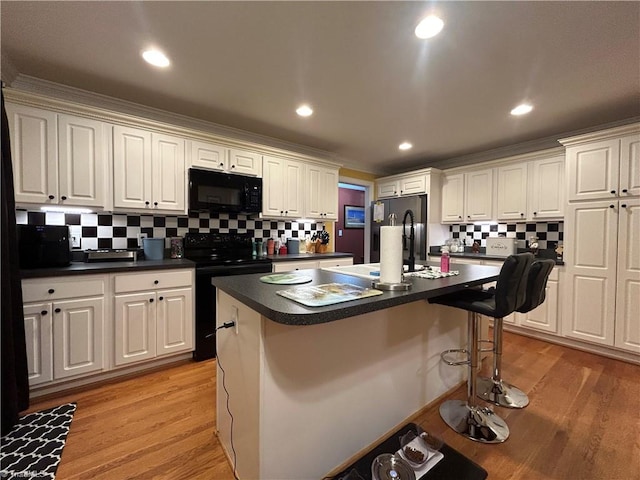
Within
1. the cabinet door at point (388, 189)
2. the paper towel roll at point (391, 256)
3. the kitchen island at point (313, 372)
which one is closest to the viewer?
the kitchen island at point (313, 372)

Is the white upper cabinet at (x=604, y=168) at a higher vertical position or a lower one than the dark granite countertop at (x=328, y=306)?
higher

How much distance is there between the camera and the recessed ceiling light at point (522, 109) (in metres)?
2.51

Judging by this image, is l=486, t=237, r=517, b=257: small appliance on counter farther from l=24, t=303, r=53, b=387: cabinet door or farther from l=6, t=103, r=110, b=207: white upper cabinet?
l=24, t=303, r=53, b=387: cabinet door

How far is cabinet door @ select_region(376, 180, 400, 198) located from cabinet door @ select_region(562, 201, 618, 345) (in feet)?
7.35

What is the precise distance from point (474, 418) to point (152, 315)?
2.43 meters

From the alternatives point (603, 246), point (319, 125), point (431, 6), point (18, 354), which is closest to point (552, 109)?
point (603, 246)

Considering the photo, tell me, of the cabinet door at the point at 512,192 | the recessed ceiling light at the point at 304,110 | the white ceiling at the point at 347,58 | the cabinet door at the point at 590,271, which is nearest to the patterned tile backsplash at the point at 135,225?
the white ceiling at the point at 347,58

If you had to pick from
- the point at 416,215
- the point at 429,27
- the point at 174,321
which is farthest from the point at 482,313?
the point at 416,215

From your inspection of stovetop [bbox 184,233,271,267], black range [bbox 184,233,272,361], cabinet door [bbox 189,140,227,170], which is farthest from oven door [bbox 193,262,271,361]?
cabinet door [bbox 189,140,227,170]

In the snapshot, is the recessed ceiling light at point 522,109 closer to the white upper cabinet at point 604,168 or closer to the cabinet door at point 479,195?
the white upper cabinet at point 604,168

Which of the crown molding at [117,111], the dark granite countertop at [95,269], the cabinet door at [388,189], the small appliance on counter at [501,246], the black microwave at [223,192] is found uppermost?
the crown molding at [117,111]

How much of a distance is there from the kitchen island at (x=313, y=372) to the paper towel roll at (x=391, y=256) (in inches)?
4.3

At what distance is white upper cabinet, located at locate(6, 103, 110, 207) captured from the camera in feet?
6.32

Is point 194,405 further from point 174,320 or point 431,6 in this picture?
point 431,6
